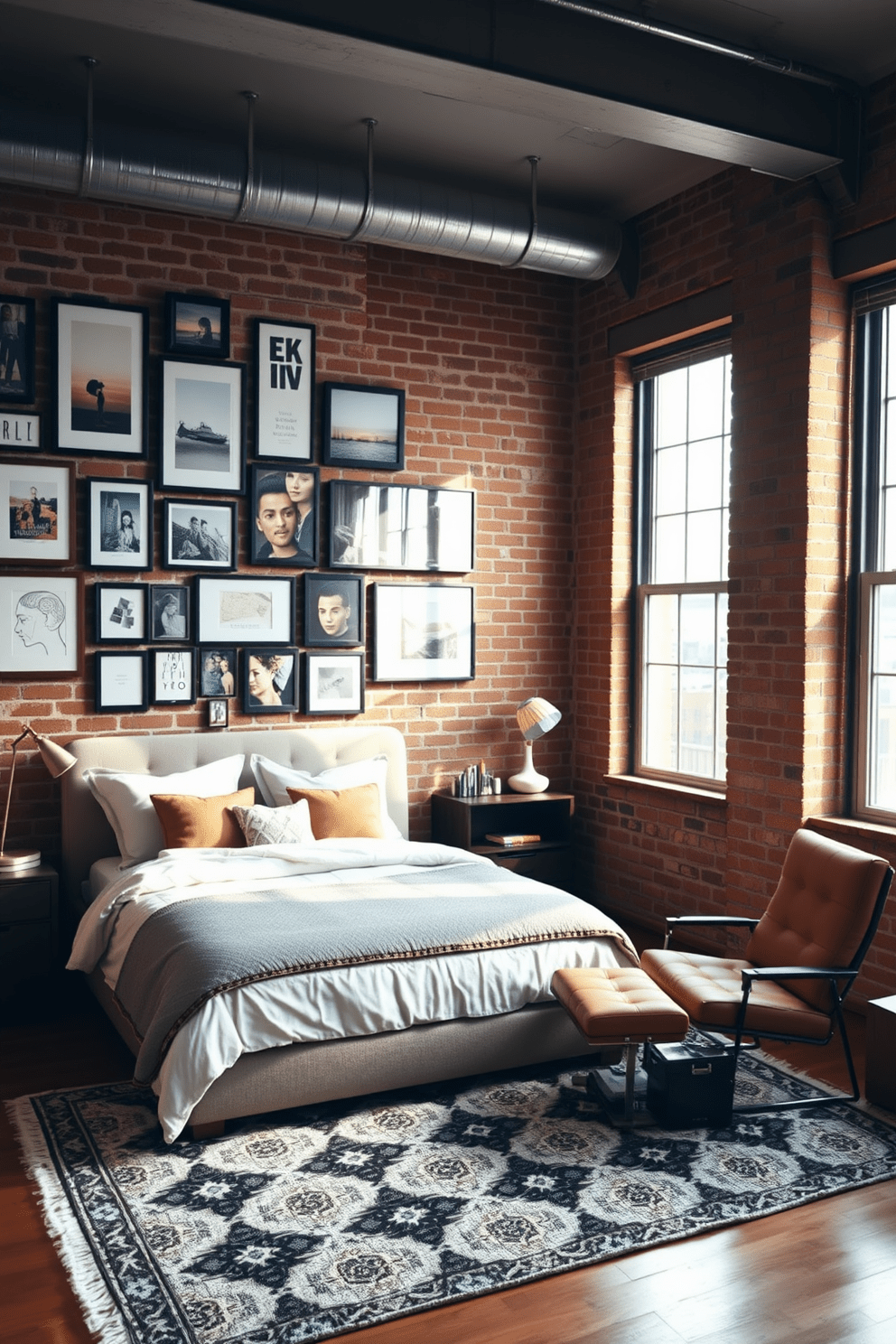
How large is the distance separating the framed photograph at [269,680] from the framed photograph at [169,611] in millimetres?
378

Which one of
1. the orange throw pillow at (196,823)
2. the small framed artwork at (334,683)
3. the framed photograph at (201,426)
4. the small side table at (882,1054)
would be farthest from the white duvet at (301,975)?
the framed photograph at (201,426)

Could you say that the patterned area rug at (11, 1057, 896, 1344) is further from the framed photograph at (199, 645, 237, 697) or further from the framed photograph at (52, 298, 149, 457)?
the framed photograph at (52, 298, 149, 457)

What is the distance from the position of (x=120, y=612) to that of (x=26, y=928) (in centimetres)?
167

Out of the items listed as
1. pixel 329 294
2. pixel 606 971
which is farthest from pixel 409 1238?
pixel 329 294

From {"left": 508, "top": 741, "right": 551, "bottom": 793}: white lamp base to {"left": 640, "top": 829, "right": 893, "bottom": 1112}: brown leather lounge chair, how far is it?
2.08m

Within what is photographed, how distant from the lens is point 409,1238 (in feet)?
10.2

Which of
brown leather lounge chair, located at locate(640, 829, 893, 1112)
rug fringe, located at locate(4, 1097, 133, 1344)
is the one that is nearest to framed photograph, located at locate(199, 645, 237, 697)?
rug fringe, located at locate(4, 1097, 133, 1344)

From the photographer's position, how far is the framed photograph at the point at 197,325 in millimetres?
5684

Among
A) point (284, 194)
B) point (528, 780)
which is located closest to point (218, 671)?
point (528, 780)

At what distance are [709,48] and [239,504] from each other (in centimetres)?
315

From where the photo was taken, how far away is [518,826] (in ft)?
21.9

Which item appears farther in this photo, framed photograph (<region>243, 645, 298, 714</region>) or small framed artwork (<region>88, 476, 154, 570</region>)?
framed photograph (<region>243, 645, 298, 714</region>)

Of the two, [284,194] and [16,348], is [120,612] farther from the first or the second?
[284,194]

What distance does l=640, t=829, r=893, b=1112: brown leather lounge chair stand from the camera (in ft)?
12.8
